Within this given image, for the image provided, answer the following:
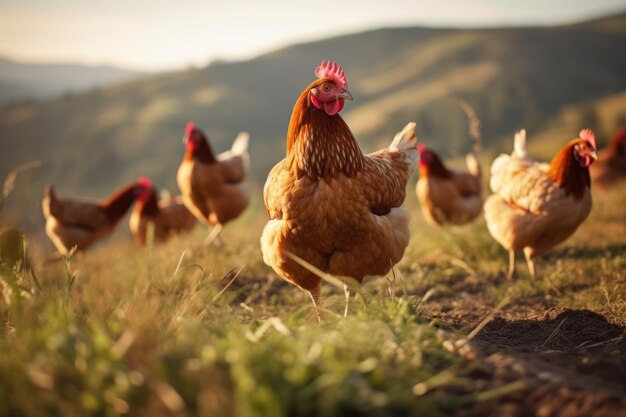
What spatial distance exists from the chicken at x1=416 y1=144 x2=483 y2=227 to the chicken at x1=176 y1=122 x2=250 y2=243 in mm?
2821

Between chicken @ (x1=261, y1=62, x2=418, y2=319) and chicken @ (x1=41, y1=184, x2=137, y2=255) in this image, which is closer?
chicken @ (x1=261, y1=62, x2=418, y2=319)

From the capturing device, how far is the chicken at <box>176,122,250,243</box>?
6754mm

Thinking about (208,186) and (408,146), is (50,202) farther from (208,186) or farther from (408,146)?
(408,146)

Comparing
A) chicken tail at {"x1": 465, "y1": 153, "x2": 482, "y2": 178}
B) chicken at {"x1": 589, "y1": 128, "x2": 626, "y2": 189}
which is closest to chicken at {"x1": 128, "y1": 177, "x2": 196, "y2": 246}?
chicken tail at {"x1": 465, "y1": 153, "x2": 482, "y2": 178}

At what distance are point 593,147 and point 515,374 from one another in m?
3.42

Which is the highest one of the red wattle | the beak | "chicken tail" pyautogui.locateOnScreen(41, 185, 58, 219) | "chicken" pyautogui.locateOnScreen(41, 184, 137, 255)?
the beak

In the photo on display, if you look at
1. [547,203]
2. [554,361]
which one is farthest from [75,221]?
[554,361]

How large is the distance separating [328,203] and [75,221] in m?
5.61

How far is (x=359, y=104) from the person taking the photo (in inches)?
1506

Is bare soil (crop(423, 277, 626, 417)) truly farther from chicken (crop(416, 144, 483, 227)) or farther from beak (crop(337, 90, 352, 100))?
chicken (crop(416, 144, 483, 227))

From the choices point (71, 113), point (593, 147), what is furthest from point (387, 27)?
point (593, 147)

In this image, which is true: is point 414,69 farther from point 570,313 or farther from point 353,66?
point 570,313

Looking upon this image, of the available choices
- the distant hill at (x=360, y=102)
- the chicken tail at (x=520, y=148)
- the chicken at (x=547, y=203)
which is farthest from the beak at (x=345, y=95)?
the distant hill at (x=360, y=102)

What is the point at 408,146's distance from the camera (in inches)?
166
